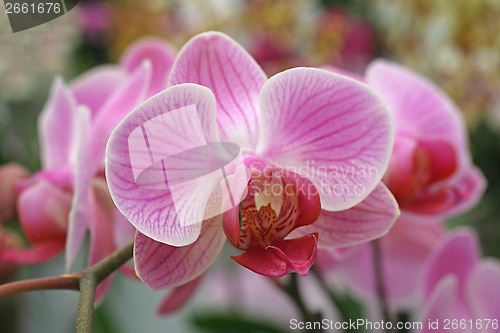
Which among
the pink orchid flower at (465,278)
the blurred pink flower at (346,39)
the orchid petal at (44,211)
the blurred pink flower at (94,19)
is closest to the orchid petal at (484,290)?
the pink orchid flower at (465,278)

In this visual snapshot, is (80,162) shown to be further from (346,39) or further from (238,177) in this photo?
(346,39)

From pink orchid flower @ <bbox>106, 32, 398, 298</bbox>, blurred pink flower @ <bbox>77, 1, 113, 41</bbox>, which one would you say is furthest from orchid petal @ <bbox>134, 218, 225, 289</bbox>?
blurred pink flower @ <bbox>77, 1, 113, 41</bbox>

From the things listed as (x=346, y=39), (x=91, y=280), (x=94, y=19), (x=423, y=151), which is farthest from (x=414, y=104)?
(x=94, y=19)

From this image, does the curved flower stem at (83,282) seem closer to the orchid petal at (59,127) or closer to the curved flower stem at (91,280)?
the curved flower stem at (91,280)

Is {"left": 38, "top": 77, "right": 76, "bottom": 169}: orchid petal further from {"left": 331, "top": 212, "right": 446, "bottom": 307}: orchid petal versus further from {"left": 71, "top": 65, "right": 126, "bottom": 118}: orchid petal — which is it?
{"left": 331, "top": 212, "right": 446, "bottom": 307}: orchid petal

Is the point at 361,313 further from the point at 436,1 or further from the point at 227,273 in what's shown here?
the point at 436,1

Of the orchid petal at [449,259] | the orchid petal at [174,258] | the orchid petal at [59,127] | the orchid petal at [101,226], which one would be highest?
the orchid petal at [59,127]
